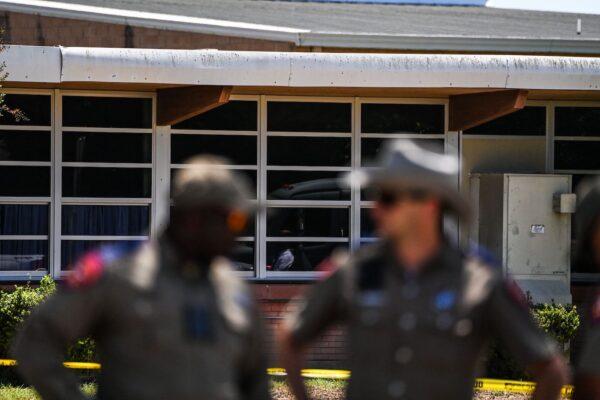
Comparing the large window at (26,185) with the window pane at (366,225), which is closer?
the large window at (26,185)

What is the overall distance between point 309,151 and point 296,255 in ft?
3.52

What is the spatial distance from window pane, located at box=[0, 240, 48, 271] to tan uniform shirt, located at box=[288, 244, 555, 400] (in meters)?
7.97

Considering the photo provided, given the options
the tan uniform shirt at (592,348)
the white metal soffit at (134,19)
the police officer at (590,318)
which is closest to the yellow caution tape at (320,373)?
the white metal soffit at (134,19)

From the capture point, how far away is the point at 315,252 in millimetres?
11445

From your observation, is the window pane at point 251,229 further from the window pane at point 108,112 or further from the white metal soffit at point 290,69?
the white metal soffit at point 290,69


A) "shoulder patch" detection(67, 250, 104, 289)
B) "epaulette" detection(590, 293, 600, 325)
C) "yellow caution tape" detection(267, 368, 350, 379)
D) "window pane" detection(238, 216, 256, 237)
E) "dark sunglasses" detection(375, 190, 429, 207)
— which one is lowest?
"yellow caution tape" detection(267, 368, 350, 379)

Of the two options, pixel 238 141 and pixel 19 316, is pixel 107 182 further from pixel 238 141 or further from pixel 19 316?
pixel 19 316

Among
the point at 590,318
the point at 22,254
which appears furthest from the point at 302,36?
the point at 590,318

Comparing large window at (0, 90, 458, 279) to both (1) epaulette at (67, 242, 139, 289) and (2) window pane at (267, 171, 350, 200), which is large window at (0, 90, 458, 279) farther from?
(1) epaulette at (67, 242, 139, 289)

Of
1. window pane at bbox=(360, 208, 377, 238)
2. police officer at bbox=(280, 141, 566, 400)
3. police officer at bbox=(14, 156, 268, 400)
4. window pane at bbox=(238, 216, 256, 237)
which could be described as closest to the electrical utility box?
window pane at bbox=(360, 208, 377, 238)

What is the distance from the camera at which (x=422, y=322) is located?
334 centimetres

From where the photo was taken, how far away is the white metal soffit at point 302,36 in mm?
12484

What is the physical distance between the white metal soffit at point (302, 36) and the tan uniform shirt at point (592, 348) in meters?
8.67

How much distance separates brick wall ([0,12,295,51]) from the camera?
13602 mm
